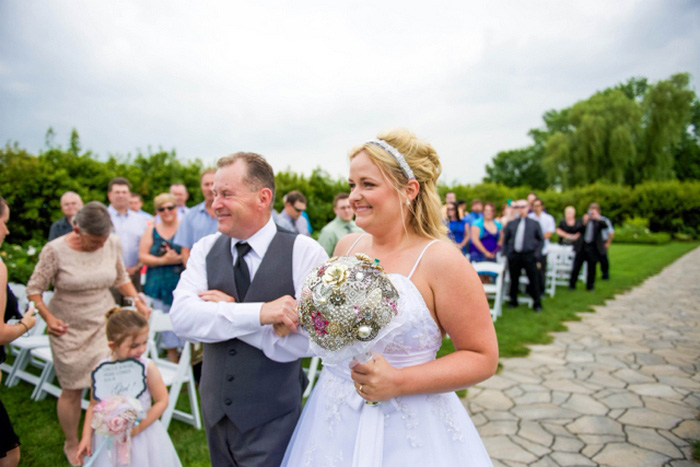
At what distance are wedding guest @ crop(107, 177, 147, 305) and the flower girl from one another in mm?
3711

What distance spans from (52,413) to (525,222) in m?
9.18

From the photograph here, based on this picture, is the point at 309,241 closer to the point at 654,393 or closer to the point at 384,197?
the point at 384,197

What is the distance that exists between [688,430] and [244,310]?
4.87 metres

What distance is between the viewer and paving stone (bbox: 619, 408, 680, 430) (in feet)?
14.3

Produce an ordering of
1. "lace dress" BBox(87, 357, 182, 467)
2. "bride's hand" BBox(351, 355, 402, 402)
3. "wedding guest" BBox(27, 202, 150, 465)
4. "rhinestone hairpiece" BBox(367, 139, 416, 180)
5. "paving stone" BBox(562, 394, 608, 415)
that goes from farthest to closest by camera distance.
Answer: "paving stone" BBox(562, 394, 608, 415)
"wedding guest" BBox(27, 202, 150, 465)
"lace dress" BBox(87, 357, 182, 467)
"rhinestone hairpiece" BBox(367, 139, 416, 180)
"bride's hand" BBox(351, 355, 402, 402)

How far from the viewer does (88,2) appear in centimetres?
526

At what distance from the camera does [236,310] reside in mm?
1985

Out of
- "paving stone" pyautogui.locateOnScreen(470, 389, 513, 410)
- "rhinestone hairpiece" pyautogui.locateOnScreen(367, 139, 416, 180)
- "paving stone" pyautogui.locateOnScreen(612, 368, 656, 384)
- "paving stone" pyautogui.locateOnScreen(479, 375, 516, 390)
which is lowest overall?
"paving stone" pyautogui.locateOnScreen(470, 389, 513, 410)

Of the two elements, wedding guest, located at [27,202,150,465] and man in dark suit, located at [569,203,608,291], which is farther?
man in dark suit, located at [569,203,608,291]

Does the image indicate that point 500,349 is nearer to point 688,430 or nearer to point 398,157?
point 688,430

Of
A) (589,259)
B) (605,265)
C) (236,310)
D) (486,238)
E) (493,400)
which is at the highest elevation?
(236,310)

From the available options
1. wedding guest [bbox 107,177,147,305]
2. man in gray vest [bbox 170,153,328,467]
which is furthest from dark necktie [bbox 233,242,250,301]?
wedding guest [bbox 107,177,147,305]

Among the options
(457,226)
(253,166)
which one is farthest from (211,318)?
(457,226)

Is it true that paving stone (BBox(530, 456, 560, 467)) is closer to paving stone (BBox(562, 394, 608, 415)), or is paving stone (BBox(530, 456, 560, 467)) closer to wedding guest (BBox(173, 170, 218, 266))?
paving stone (BBox(562, 394, 608, 415))
